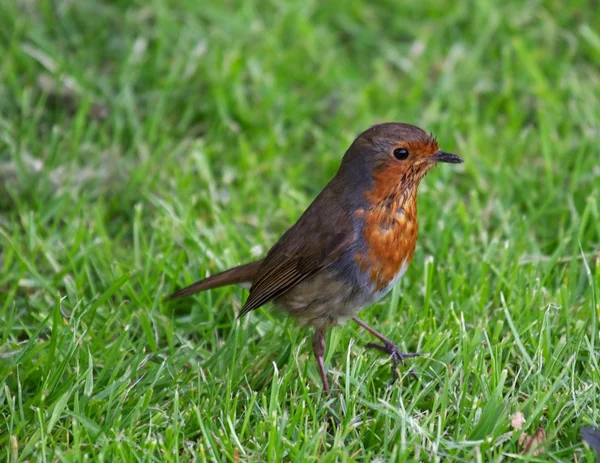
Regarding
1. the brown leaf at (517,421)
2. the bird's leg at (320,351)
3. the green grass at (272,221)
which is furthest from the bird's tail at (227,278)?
the brown leaf at (517,421)

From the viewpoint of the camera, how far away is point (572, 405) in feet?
11.7

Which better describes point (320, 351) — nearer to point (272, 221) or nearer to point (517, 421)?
point (517, 421)

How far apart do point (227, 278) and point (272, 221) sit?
979 millimetres

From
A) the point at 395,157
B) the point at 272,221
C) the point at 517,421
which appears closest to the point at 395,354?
the point at 517,421

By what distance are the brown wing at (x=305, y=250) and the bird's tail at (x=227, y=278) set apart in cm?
8

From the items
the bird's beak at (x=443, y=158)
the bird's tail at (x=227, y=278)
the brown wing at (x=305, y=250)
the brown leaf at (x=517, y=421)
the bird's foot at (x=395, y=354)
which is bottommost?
the brown leaf at (x=517, y=421)

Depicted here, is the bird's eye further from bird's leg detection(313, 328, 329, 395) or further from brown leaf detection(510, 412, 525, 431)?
brown leaf detection(510, 412, 525, 431)

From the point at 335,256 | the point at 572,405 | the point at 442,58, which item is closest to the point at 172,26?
the point at 442,58

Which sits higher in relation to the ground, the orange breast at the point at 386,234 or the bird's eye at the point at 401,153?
the bird's eye at the point at 401,153

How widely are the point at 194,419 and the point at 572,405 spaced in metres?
1.43

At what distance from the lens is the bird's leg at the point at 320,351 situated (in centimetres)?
388

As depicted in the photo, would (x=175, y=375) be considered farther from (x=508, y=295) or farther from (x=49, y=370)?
(x=508, y=295)

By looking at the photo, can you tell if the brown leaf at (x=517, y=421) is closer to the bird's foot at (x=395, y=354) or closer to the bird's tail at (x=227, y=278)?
the bird's foot at (x=395, y=354)

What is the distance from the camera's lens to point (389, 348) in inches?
157
